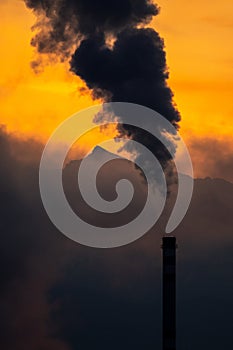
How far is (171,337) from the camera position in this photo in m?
84.2

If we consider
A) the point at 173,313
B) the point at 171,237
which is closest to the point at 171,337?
the point at 173,313

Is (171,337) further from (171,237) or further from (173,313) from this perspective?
(171,237)

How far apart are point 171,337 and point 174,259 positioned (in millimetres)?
6053

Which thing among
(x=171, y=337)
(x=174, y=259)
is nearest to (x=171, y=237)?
(x=174, y=259)

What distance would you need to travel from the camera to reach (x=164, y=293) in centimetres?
8475

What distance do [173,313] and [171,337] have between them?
6.04 feet

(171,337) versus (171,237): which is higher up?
(171,237)

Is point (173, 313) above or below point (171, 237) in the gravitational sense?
below

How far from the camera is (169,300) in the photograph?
84.5 meters

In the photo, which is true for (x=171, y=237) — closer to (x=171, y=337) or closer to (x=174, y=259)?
(x=174, y=259)

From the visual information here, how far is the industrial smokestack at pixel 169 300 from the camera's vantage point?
84.2 m

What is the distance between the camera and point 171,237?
86375 mm

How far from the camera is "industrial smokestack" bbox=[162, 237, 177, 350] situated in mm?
84188

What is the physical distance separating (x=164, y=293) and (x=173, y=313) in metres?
1.69
